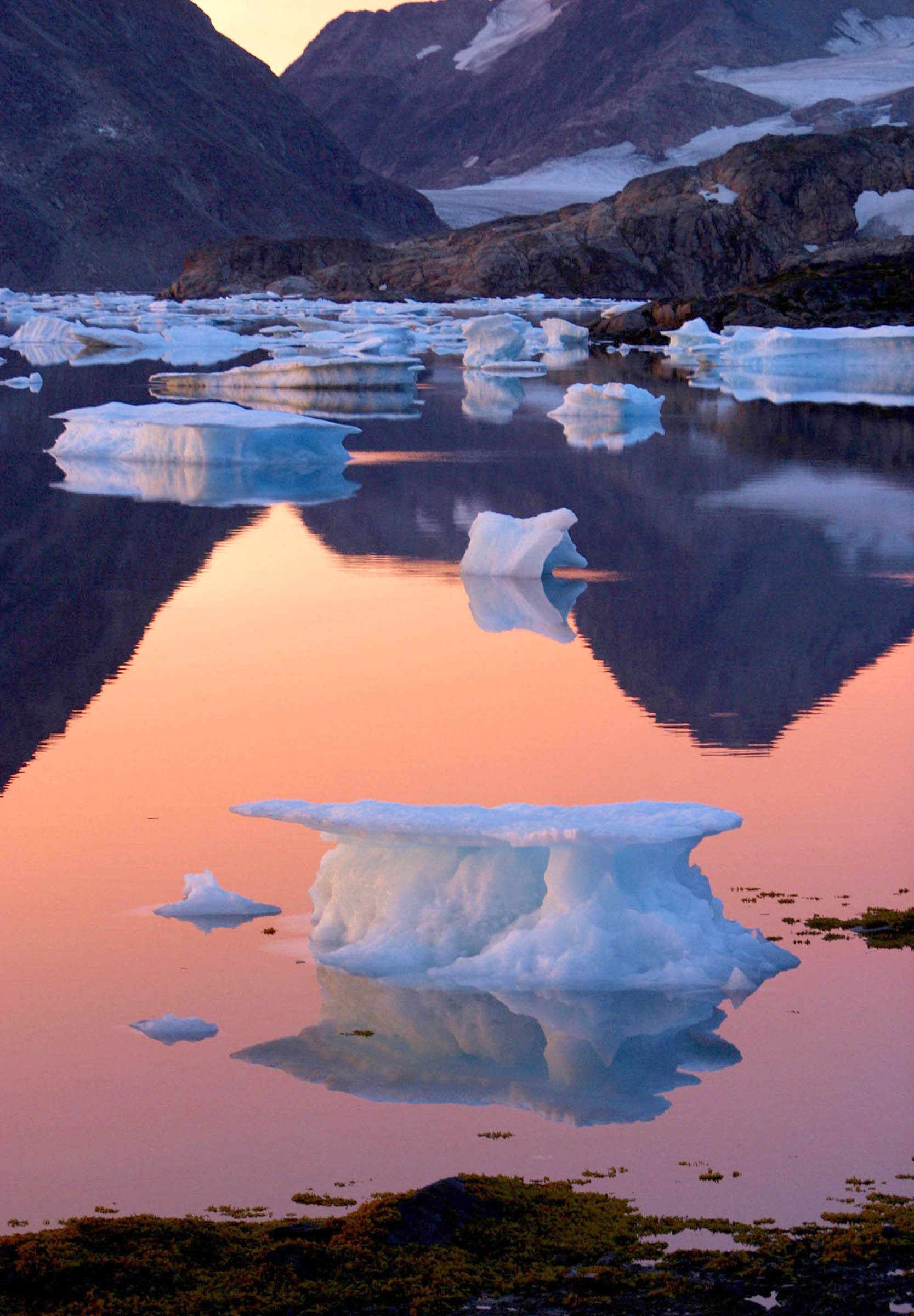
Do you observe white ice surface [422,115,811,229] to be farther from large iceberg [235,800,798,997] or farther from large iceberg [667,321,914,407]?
large iceberg [235,800,798,997]

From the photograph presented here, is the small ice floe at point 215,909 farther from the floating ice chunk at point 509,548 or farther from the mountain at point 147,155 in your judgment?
the mountain at point 147,155

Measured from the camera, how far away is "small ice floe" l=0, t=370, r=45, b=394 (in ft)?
81.9

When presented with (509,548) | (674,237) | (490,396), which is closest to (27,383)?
(490,396)

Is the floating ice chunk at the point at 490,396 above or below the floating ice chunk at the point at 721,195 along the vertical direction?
below

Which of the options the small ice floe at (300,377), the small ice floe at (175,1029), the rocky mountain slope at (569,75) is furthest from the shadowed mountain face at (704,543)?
the rocky mountain slope at (569,75)

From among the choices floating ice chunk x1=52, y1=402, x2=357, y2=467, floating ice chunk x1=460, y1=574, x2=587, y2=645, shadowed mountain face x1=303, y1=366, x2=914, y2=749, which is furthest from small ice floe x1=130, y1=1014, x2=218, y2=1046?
floating ice chunk x1=52, y1=402, x2=357, y2=467

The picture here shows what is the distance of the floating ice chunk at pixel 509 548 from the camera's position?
9.90 metres

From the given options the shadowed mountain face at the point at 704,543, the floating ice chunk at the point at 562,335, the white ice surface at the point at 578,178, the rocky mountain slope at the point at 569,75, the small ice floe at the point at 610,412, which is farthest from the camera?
the rocky mountain slope at the point at 569,75

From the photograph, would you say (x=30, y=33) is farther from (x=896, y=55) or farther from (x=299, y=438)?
(x=299, y=438)

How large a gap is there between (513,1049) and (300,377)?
72.6 feet

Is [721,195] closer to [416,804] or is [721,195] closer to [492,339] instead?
[492,339]

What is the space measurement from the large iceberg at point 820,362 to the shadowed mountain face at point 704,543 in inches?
320

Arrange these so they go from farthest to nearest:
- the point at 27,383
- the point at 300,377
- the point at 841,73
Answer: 1. the point at 841,73
2. the point at 27,383
3. the point at 300,377

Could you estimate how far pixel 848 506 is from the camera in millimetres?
13797
